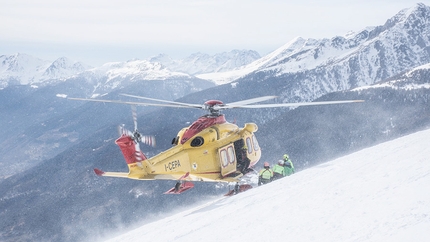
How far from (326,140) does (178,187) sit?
547 ft

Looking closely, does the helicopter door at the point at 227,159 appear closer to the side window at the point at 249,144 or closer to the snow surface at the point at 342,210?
the side window at the point at 249,144

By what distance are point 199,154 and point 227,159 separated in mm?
2186

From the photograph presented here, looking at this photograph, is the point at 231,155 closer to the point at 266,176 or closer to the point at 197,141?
the point at 266,176

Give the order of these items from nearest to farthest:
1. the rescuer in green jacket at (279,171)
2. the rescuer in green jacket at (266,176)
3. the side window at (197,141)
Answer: the side window at (197,141)
the rescuer in green jacket at (266,176)
the rescuer in green jacket at (279,171)

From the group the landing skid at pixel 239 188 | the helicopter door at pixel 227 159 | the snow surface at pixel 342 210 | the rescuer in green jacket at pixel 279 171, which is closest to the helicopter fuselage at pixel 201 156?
the helicopter door at pixel 227 159

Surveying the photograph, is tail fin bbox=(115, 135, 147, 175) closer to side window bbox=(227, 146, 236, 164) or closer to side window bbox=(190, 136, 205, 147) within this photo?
side window bbox=(190, 136, 205, 147)

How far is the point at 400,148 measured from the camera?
45.2 ft

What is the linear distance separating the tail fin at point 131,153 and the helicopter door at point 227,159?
512cm

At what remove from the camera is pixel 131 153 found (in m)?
20.3

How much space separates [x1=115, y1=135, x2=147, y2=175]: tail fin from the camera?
19.8 meters

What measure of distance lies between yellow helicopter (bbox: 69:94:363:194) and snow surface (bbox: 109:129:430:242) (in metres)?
6.99

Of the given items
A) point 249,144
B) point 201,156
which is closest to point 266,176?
point 249,144

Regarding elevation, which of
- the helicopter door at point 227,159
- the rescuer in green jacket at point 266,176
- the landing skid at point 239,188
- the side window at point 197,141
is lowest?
the landing skid at point 239,188

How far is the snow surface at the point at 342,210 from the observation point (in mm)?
7094
